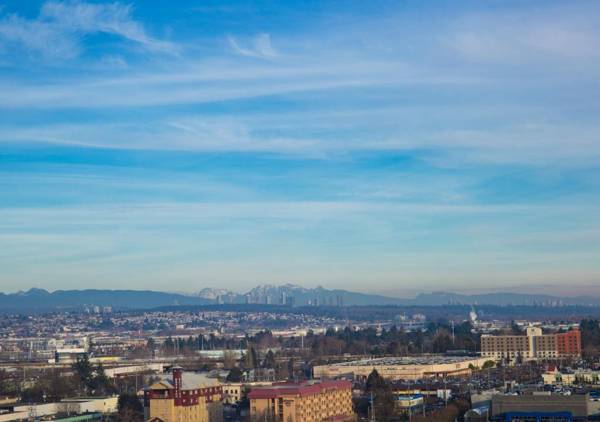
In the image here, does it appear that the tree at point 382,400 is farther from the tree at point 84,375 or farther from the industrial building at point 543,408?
the tree at point 84,375

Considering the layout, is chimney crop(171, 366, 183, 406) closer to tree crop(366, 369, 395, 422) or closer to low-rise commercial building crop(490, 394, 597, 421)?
tree crop(366, 369, 395, 422)

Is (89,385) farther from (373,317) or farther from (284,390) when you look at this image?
(373,317)

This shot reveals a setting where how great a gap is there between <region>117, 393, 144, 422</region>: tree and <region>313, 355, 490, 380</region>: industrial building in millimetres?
13803

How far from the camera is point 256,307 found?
19175 centimetres

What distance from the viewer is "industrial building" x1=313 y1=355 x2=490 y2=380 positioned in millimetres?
49594

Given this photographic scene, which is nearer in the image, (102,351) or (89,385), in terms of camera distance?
(89,385)

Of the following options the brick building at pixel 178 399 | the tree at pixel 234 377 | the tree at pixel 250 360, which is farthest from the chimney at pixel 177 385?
the tree at pixel 250 360

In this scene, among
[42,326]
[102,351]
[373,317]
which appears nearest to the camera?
[102,351]

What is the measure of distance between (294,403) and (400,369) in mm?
18331

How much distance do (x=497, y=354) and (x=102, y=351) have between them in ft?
105

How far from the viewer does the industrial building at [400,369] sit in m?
49.6

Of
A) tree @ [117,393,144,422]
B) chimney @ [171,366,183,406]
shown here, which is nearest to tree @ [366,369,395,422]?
chimney @ [171,366,183,406]

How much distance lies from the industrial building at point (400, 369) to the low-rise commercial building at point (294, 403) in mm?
13541

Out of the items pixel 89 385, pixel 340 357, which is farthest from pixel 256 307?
pixel 89 385
